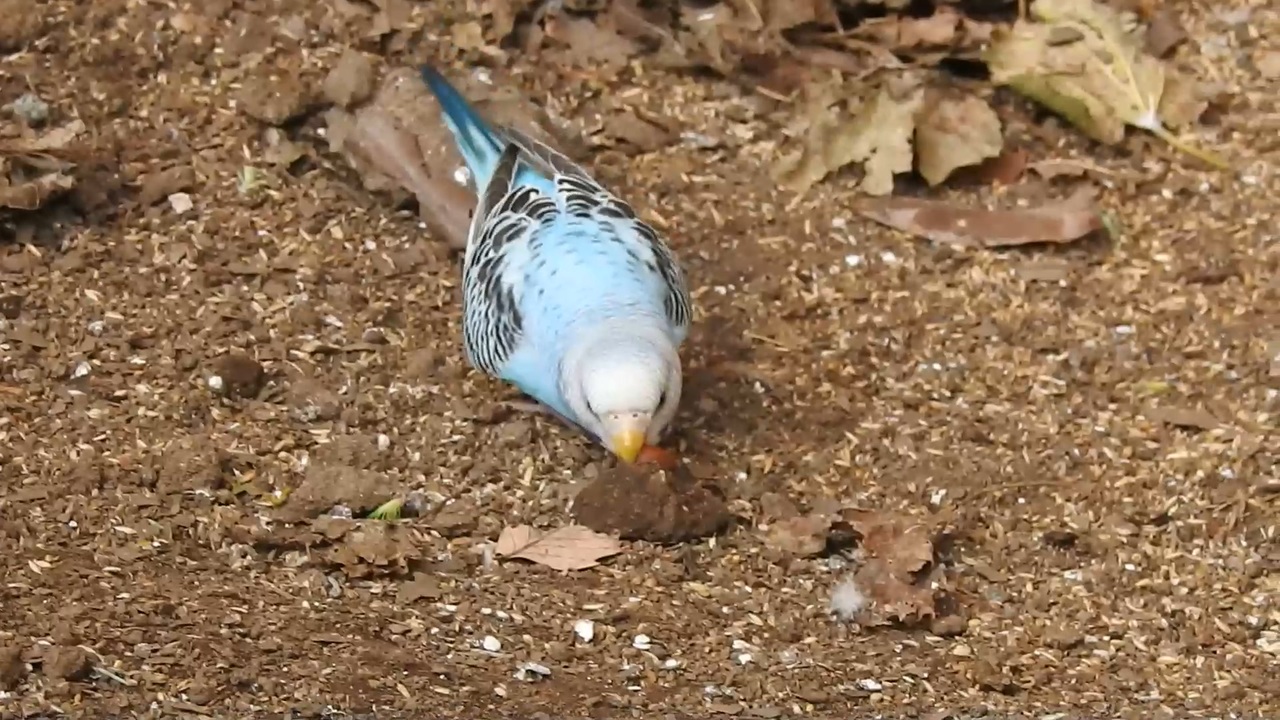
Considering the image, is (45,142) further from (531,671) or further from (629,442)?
(531,671)

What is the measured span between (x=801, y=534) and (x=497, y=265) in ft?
3.52

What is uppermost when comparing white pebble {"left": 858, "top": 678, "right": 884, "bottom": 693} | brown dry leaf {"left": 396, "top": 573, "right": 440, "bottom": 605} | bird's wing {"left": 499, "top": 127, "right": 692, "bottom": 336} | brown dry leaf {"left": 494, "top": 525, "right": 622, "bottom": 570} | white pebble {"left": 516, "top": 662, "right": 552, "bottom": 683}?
bird's wing {"left": 499, "top": 127, "right": 692, "bottom": 336}

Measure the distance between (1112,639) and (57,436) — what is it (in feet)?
8.00

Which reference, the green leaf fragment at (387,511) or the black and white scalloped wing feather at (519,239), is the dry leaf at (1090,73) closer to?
the black and white scalloped wing feather at (519,239)

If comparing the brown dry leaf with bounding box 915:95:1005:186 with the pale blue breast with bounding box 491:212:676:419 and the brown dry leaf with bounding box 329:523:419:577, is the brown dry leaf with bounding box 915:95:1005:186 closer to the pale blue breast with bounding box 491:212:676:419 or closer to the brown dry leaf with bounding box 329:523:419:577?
the pale blue breast with bounding box 491:212:676:419

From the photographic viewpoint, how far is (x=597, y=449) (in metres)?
3.86

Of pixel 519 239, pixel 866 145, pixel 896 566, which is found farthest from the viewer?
pixel 866 145

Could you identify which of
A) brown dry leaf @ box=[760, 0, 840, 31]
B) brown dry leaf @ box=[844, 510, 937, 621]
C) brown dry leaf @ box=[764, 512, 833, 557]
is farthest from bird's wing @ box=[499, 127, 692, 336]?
brown dry leaf @ box=[760, 0, 840, 31]

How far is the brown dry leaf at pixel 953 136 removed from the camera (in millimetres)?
4754

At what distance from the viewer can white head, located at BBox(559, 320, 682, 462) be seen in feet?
11.3

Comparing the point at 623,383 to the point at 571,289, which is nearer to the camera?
the point at 623,383

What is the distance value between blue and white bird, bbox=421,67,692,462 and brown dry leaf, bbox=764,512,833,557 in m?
0.37

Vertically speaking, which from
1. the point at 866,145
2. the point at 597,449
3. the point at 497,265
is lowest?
the point at 597,449

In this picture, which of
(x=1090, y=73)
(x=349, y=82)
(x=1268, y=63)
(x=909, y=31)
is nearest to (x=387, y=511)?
(x=349, y=82)
